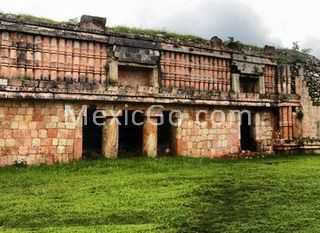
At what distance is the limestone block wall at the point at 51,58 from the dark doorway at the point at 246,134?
7.40m

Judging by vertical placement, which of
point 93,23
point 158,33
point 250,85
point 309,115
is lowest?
point 309,115

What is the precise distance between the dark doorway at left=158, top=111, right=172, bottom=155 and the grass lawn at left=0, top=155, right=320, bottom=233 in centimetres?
426

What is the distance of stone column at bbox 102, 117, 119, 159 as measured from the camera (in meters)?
15.5

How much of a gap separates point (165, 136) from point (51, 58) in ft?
21.9

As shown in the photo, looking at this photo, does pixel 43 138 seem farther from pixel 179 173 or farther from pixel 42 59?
pixel 179 173

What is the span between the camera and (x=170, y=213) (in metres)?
7.82

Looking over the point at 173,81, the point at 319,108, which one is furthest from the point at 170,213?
the point at 319,108

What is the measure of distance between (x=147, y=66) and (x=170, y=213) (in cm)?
→ 948

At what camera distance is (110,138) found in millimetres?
15547

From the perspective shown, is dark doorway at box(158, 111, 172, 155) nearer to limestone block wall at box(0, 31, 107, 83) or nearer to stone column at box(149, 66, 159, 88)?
stone column at box(149, 66, 159, 88)

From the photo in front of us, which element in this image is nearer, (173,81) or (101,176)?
(101,176)

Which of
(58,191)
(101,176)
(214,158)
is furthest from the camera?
(214,158)

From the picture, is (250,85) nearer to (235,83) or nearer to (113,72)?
(235,83)

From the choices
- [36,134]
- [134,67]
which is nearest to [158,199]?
[36,134]
